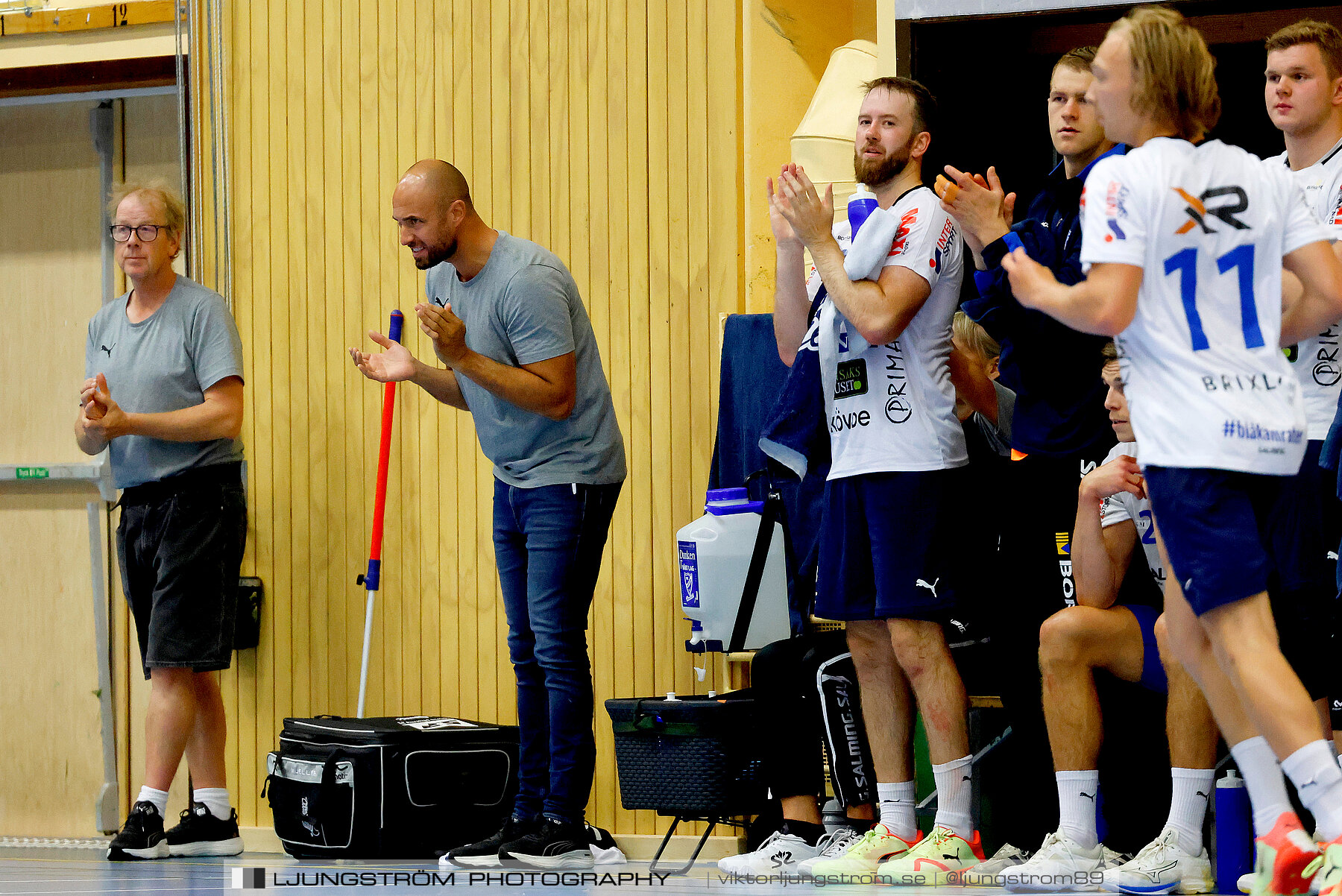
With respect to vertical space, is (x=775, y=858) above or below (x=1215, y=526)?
below

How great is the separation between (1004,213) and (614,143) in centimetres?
194

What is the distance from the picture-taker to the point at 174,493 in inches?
174

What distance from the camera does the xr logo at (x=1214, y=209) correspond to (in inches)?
97.3

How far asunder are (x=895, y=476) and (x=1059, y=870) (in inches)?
33.5

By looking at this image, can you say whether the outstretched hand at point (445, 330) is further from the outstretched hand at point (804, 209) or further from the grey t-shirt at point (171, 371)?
the grey t-shirt at point (171, 371)

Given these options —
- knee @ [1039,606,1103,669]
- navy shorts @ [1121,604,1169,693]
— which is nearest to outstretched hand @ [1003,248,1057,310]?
knee @ [1039,606,1103,669]

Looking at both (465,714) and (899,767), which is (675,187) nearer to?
(465,714)

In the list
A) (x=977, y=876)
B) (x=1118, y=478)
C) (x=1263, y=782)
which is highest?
(x=1118, y=478)

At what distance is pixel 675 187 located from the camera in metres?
4.81

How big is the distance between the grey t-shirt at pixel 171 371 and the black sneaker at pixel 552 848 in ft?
4.96

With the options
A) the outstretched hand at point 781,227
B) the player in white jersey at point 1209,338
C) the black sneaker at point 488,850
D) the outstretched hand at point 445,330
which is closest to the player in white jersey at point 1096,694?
the player in white jersey at point 1209,338

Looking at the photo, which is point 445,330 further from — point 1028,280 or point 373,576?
point 1028,280

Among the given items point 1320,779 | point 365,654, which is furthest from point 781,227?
point 365,654

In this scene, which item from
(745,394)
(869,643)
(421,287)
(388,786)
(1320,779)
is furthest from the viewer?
(421,287)
